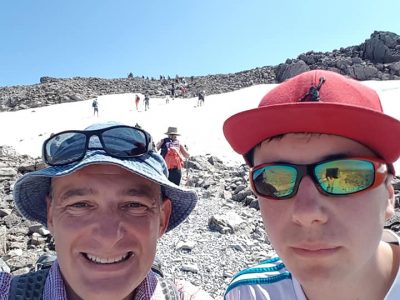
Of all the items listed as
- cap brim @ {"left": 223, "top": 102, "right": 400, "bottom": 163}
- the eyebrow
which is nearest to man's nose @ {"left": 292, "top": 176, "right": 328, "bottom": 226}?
cap brim @ {"left": 223, "top": 102, "right": 400, "bottom": 163}

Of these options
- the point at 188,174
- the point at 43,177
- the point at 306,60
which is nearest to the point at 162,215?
the point at 43,177

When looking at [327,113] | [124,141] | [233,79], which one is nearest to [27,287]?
[124,141]

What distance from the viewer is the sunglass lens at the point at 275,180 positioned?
1.72m

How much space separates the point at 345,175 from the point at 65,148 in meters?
1.37

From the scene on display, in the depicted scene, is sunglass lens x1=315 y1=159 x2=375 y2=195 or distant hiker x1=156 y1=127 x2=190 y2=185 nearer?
sunglass lens x1=315 y1=159 x2=375 y2=195

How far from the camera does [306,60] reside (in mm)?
48688

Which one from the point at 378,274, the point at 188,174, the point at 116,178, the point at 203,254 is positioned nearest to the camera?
the point at 378,274

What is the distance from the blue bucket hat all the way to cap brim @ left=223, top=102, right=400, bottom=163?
0.60 m

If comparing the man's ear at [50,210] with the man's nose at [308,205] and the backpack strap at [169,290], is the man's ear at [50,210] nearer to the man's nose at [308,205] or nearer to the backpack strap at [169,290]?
the backpack strap at [169,290]

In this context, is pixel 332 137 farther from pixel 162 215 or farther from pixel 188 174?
pixel 188 174

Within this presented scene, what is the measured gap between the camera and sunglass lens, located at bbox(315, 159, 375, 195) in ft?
5.43

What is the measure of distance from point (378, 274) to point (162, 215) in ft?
3.74

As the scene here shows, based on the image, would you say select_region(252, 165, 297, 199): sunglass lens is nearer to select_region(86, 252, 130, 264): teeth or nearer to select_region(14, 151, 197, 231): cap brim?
select_region(14, 151, 197, 231): cap brim

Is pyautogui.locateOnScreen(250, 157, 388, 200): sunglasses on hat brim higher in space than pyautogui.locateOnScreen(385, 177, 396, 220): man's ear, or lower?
higher
